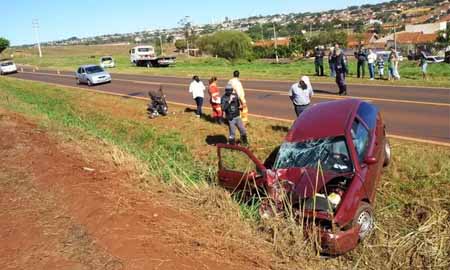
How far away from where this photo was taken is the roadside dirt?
527 centimetres

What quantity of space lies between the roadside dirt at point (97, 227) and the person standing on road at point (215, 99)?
6.15 meters

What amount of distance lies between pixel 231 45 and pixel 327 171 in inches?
2757

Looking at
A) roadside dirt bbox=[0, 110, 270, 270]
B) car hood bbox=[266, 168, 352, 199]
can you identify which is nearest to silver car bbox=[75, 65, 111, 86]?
roadside dirt bbox=[0, 110, 270, 270]

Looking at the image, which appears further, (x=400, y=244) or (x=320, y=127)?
(x=320, y=127)

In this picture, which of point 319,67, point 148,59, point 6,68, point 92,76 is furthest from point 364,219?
point 6,68

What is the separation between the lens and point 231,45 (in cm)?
7594

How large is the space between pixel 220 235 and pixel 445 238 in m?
2.76

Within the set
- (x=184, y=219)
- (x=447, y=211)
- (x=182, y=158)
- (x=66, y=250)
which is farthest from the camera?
(x=182, y=158)

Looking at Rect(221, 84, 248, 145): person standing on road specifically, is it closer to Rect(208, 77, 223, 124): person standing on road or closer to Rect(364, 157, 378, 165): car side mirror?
Rect(208, 77, 223, 124): person standing on road

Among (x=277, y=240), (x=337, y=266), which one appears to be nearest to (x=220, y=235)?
(x=277, y=240)

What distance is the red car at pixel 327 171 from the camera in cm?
654

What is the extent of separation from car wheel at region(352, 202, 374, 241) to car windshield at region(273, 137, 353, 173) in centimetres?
64

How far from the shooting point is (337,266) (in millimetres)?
6098

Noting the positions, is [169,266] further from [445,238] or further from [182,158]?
[182,158]
